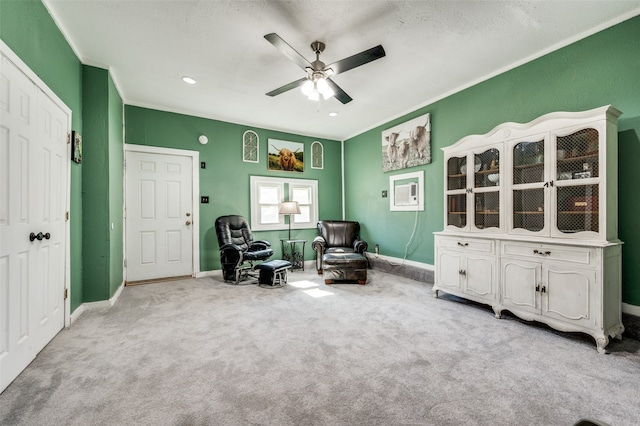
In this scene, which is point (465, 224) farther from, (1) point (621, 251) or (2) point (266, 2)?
(2) point (266, 2)

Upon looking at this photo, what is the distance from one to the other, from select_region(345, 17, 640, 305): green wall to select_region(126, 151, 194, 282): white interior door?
3.55 meters

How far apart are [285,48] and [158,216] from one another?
3502 mm

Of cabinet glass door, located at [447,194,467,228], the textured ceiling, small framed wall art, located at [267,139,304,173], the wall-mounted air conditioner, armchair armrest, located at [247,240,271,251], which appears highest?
the textured ceiling

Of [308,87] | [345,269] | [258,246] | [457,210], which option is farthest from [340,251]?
[308,87]

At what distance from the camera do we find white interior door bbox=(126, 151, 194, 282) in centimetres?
432

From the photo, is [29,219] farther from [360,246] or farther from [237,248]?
[360,246]

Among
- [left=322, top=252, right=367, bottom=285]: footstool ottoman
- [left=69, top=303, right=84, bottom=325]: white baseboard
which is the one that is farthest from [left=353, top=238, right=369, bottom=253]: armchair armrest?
[left=69, top=303, right=84, bottom=325]: white baseboard

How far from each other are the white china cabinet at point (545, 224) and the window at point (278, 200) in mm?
3143

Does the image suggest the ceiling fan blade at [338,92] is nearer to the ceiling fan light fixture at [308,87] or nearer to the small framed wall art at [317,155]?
the ceiling fan light fixture at [308,87]

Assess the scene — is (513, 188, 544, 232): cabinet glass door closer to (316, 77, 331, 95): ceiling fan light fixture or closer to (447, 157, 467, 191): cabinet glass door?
(447, 157, 467, 191): cabinet glass door

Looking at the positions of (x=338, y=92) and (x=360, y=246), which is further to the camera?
(x=360, y=246)

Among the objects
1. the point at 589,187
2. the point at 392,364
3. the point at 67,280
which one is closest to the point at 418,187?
the point at 589,187

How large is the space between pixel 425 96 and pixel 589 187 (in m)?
2.44

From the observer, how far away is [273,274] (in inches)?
161
